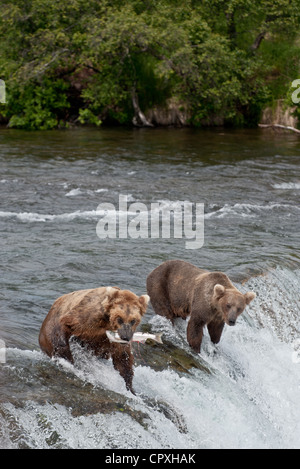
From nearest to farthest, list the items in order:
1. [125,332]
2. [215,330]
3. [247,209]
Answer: [125,332] < [215,330] < [247,209]

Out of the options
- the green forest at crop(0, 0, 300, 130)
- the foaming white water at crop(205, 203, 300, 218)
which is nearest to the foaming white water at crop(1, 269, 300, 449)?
the foaming white water at crop(205, 203, 300, 218)

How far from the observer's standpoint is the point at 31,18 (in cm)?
2333

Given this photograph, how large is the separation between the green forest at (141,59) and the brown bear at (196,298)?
15.6 meters

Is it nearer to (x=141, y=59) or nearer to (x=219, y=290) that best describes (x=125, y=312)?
(x=219, y=290)

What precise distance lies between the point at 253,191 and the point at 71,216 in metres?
4.55

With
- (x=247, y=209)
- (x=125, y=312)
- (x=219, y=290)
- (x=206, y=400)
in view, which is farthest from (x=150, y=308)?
(x=247, y=209)

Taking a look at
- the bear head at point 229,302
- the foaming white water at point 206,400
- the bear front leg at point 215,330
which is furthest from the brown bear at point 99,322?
the bear front leg at point 215,330

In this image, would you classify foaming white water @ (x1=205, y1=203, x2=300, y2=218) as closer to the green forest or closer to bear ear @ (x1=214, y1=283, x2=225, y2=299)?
bear ear @ (x1=214, y1=283, x2=225, y2=299)

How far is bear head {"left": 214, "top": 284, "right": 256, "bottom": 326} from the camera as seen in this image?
6.29m

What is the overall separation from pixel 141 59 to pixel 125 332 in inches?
840

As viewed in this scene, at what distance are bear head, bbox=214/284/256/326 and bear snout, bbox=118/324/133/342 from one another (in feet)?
4.89

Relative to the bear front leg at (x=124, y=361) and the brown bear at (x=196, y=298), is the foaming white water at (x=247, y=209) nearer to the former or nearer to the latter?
the brown bear at (x=196, y=298)

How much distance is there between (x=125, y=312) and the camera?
5109mm

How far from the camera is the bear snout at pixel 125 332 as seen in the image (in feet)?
16.5
